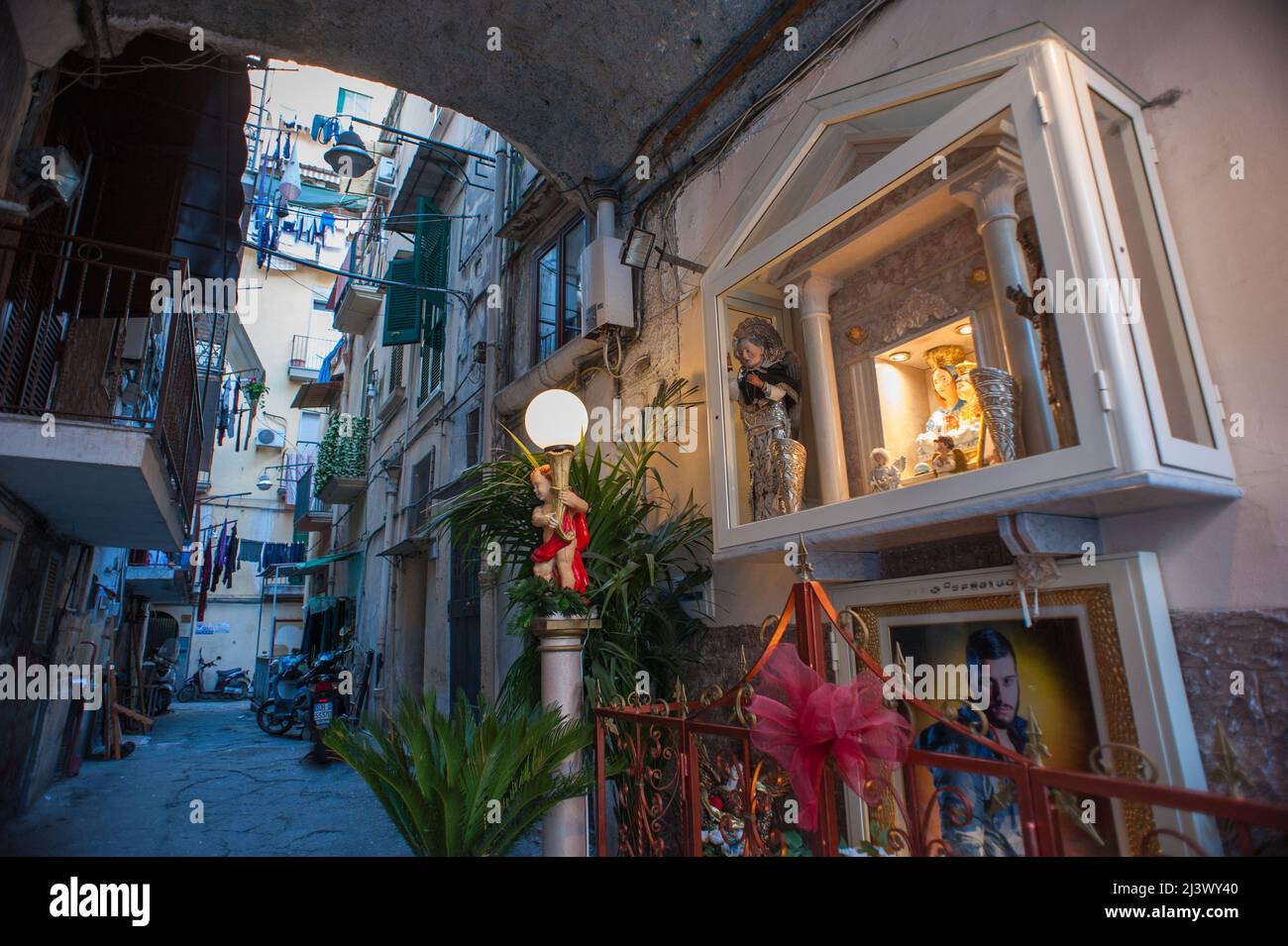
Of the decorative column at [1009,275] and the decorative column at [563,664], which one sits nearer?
the decorative column at [1009,275]

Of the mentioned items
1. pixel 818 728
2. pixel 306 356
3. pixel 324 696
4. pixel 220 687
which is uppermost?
pixel 306 356

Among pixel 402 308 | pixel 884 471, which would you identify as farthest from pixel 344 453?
pixel 884 471

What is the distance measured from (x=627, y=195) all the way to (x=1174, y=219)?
160 inches

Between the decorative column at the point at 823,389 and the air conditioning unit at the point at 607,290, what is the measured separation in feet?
6.42

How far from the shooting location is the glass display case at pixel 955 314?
77.0 inches

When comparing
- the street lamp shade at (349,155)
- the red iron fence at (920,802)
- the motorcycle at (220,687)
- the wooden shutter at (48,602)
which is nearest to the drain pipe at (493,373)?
the street lamp shade at (349,155)

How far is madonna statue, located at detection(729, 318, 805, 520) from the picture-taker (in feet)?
10.4

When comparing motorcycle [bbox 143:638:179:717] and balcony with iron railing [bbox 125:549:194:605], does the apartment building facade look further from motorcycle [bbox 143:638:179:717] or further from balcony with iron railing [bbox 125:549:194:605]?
motorcycle [bbox 143:638:179:717]

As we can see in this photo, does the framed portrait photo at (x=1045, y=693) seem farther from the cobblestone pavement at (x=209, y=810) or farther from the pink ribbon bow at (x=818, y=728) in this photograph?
the cobblestone pavement at (x=209, y=810)

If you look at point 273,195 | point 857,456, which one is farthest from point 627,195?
point 273,195

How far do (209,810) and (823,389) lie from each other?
22.8ft

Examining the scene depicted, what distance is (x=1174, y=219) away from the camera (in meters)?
2.28

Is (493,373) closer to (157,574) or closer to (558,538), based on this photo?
(558,538)

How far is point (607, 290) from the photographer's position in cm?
507
